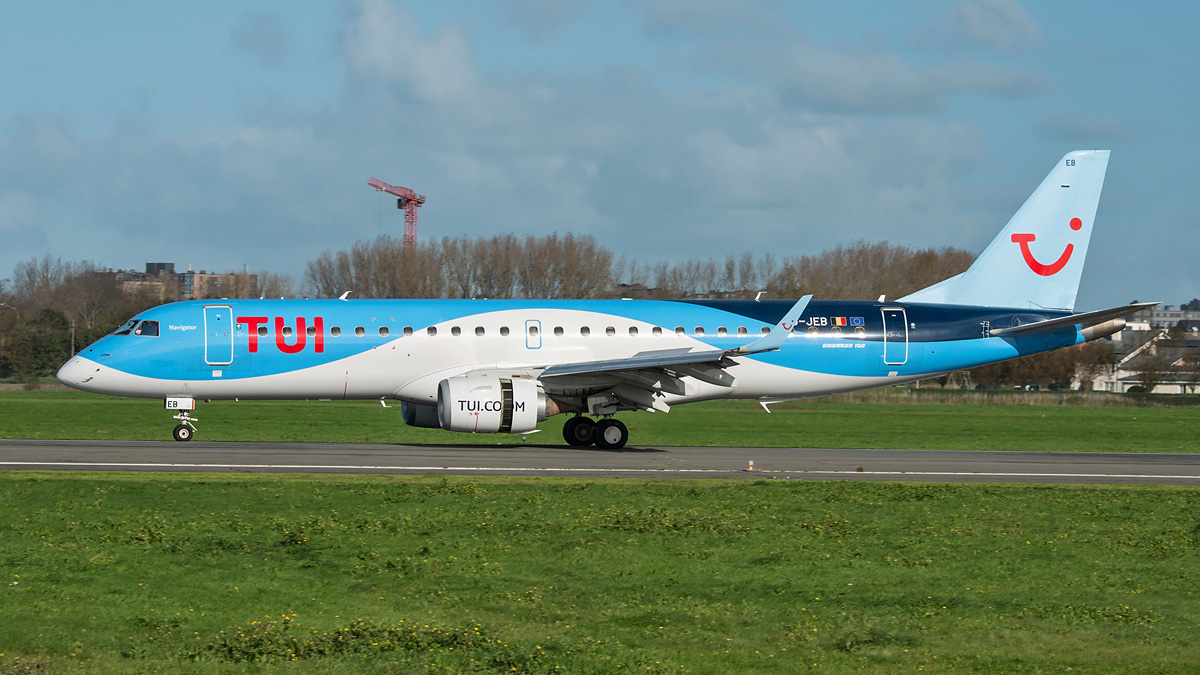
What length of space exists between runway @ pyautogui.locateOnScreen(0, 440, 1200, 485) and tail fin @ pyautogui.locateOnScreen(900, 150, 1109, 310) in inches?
232

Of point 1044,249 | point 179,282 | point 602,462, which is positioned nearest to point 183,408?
point 602,462

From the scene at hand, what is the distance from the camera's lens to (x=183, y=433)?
2750 cm

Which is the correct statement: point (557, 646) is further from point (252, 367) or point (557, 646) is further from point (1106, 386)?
point (1106, 386)

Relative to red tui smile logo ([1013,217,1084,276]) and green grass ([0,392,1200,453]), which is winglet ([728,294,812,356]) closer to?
green grass ([0,392,1200,453])

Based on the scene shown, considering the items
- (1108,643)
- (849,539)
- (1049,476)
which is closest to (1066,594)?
(1108,643)

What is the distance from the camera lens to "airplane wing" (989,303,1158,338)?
2786 cm

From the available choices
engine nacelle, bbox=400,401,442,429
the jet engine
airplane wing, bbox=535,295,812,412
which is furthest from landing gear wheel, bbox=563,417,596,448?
engine nacelle, bbox=400,401,442,429

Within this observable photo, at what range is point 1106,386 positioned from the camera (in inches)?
4407

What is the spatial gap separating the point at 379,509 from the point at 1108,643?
970 cm

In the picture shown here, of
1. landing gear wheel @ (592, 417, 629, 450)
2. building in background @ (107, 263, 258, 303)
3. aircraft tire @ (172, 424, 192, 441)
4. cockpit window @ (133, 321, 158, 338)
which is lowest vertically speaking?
landing gear wheel @ (592, 417, 629, 450)

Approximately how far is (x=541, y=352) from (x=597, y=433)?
2436mm

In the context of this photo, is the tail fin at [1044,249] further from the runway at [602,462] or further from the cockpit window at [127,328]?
the cockpit window at [127,328]

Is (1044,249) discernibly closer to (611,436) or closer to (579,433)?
(611,436)

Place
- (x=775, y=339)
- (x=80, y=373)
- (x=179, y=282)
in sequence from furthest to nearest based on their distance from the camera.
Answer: (x=179, y=282) < (x=80, y=373) < (x=775, y=339)
